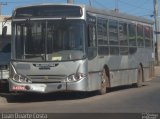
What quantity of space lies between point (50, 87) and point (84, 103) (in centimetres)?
155

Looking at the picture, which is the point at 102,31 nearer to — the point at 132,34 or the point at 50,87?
the point at 50,87

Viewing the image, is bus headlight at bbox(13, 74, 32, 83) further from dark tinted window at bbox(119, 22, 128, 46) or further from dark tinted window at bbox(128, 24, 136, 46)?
dark tinted window at bbox(128, 24, 136, 46)

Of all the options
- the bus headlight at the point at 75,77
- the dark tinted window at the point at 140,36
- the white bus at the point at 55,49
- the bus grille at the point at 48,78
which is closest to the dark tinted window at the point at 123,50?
the dark tinted window at the point at 140,36

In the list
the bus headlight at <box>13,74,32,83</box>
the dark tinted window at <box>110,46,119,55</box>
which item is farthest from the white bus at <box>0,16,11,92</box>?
the dark tinted window at <box>110,46,119,55</box>

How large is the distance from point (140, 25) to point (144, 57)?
4.84 feet

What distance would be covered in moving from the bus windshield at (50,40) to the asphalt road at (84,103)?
1564 millimetres

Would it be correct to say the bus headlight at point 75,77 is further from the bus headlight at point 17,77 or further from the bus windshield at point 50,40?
the bus headlight at point 17,77

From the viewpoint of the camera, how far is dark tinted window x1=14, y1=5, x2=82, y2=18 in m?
20.6

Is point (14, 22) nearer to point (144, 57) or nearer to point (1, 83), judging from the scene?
point (1, 83)

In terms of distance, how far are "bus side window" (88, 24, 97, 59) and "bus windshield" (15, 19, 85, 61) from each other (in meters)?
0.44

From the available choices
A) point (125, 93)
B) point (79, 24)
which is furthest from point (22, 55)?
point (125, 93)

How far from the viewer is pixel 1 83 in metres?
23.6

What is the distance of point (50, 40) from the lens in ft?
67.5

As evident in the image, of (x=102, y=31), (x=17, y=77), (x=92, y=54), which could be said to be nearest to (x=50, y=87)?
(x=17, y=77)
